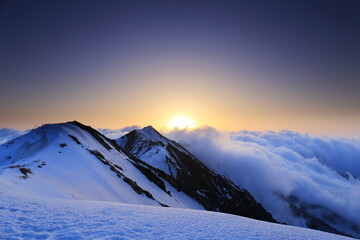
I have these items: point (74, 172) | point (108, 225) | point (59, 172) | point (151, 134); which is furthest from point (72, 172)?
point (151, 134)

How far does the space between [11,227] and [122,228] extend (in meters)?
5.64

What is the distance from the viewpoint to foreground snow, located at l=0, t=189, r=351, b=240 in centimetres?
960

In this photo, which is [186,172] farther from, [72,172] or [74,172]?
[72,172]

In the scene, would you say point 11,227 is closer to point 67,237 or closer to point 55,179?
point 67,237

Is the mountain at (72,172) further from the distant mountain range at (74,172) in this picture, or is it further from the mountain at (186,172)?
the mountain at (186,172)

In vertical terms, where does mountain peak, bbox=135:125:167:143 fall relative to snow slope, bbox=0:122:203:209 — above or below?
above

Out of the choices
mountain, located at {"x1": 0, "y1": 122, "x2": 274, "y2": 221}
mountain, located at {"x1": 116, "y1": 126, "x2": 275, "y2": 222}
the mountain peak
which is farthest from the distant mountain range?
the mountain peak

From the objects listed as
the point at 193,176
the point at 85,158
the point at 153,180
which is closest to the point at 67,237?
the point at 85,158

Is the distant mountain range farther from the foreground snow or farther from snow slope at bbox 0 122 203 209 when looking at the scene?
the foreground snow

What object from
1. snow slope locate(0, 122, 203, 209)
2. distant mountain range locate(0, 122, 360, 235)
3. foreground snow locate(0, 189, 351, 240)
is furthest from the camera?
distant mountain range locate(0, 122, 360, 235)

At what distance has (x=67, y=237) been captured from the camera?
913 centimetres

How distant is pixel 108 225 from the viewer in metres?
11.0

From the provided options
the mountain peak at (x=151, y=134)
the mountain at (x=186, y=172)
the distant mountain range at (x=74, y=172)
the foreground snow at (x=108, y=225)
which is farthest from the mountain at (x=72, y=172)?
the mountain peak at (x=151, y=134)

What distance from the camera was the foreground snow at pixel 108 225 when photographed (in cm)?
960
